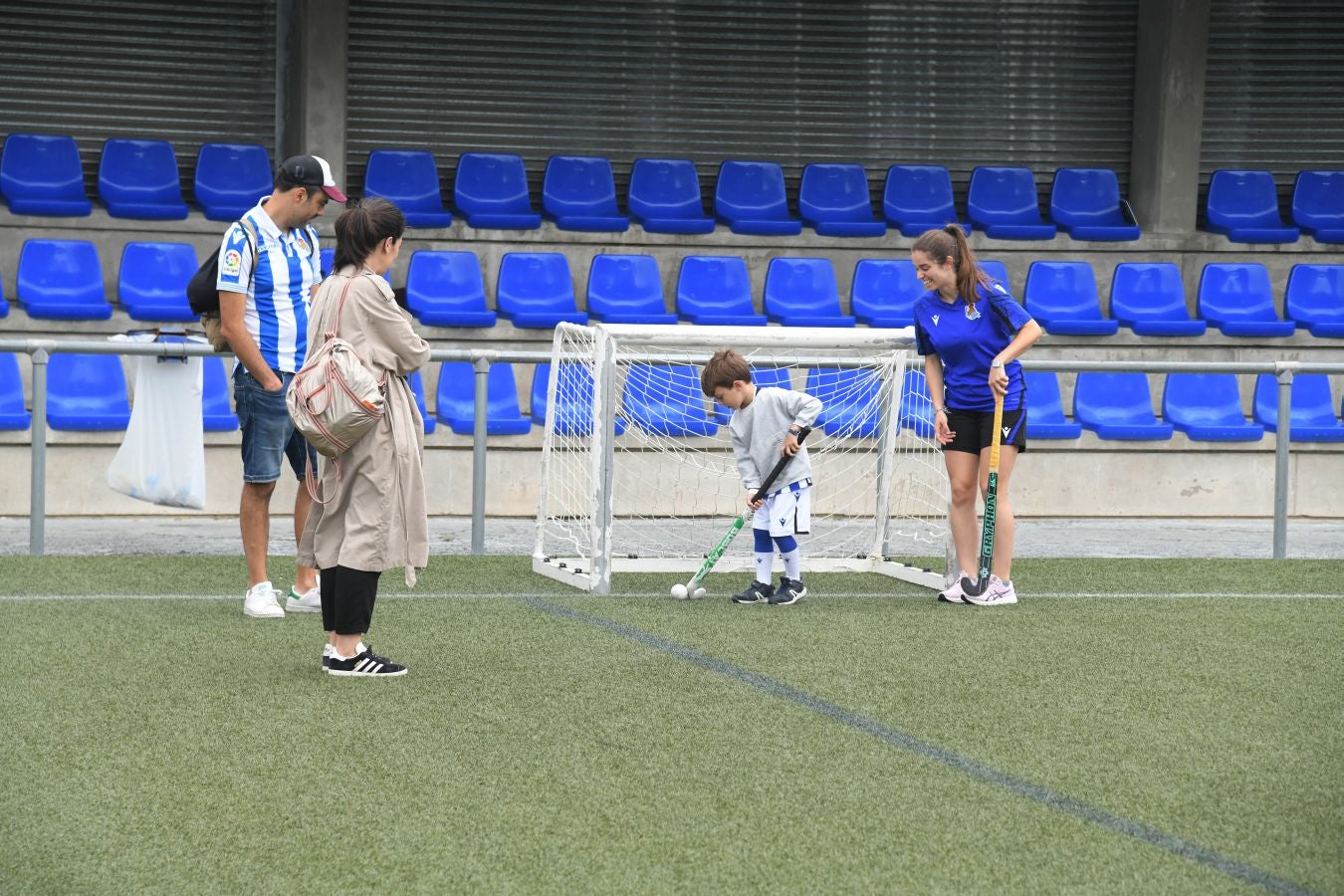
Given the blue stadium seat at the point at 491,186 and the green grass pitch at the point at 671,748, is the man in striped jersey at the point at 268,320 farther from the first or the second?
the blue stadium seat at the point at 491,186

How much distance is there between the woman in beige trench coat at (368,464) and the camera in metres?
5.26

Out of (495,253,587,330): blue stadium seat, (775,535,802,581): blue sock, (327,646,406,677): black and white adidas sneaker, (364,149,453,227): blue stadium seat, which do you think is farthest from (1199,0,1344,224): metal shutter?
(327,646,406,677): black and white adidas sneaker

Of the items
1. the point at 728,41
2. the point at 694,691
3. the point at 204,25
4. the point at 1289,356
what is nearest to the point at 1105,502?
the point at 1289,356

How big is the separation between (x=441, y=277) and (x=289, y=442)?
577 centimetres

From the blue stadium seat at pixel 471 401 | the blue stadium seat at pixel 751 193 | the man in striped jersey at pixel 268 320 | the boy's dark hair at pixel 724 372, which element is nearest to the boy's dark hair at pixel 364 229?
the man in striped jersey at pixel 268 320

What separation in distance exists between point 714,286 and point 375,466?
7698mm

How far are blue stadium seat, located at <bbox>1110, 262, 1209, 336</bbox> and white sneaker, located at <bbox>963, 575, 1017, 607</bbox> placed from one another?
644 centimetres

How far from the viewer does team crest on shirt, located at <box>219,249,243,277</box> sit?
6.20 meters

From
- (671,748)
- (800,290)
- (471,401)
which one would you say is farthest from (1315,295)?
(671,748)

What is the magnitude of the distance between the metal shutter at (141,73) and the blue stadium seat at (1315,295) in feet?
29.4

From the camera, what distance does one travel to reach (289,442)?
6.66 m

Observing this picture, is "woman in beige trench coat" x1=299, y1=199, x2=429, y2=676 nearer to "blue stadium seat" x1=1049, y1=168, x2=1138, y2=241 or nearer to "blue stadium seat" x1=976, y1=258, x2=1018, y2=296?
"blue stadium seat" x1=976, y1=258, x2=1018, y2=296

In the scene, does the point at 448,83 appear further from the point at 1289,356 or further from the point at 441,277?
the point at 1289,356

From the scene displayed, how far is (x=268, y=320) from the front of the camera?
640 cm
